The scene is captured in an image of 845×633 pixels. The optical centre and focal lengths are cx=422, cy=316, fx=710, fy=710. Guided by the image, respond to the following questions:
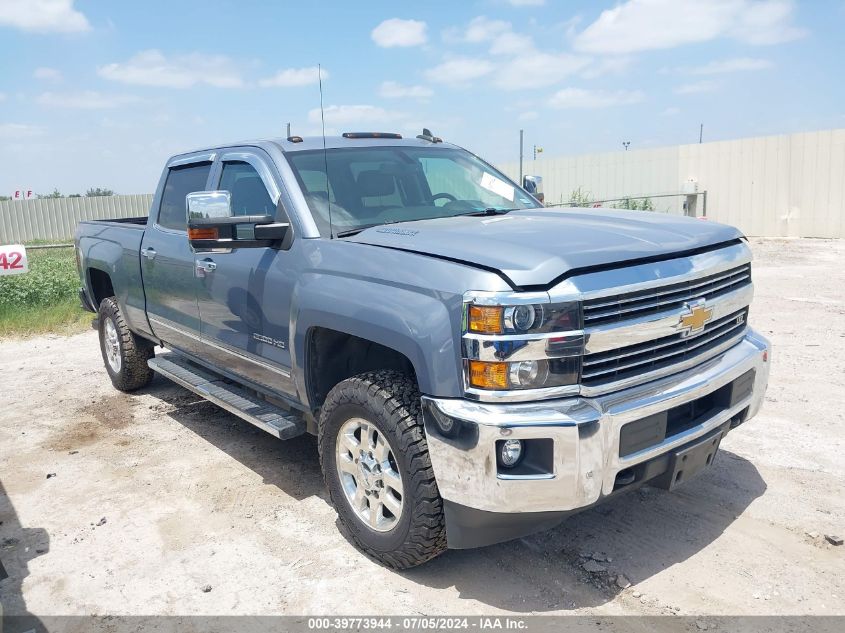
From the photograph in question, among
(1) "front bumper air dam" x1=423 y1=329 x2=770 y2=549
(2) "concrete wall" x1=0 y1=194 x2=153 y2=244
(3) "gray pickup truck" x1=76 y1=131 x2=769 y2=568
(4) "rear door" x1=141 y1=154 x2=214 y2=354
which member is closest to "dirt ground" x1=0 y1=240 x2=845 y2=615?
(3) "gray pickup truck" x1=76 y1=131 x2=769 y2=568

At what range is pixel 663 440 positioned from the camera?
2.95m

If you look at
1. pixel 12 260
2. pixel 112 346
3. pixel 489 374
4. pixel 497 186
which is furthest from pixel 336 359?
pixel 12 260

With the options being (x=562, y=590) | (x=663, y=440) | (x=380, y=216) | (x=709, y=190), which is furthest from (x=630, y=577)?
(x=709, y=190)

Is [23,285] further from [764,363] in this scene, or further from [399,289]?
[764,363]

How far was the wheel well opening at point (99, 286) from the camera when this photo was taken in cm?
684

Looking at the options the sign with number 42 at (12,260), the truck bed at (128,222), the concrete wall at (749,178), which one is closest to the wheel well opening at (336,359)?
the truck bed at (128,222)

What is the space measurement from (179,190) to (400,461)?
10.8ft

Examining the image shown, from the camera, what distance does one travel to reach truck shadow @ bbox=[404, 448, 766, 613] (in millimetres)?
3105

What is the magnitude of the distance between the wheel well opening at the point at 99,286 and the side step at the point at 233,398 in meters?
1.50

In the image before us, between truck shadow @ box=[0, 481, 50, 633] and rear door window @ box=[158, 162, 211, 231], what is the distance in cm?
215

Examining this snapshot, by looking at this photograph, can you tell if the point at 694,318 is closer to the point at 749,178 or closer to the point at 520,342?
the point at 520,342

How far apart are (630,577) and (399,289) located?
165cm

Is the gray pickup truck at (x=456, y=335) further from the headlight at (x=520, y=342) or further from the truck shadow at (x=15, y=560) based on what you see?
the truck shadow at (x=15, y=560)

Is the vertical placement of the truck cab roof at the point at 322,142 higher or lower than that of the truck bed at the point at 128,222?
higher
